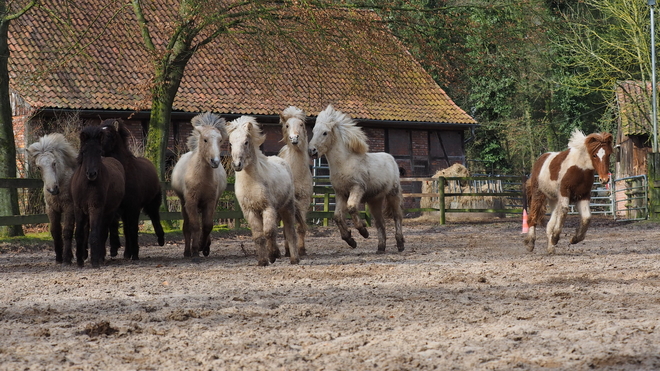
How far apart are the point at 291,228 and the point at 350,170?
6.38 feet

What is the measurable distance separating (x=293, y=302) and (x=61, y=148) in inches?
Answer: 225

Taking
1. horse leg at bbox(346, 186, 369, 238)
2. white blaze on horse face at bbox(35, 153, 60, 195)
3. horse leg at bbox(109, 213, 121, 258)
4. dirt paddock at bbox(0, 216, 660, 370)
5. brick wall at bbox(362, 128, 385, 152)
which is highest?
brick wall at bbox(362, 128, 385, 152)

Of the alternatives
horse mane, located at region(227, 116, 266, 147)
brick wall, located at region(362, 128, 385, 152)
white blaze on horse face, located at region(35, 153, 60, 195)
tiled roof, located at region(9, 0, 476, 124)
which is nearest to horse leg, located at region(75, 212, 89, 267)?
white blaze on horse face, located at region(35, 153, 60, 195)

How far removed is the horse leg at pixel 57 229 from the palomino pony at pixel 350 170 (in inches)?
135

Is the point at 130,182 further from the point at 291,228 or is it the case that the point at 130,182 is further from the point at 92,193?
the point at 291,228

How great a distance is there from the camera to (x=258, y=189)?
10078 mm

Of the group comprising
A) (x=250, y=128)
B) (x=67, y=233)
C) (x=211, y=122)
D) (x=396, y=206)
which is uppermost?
(x=211, y=122)

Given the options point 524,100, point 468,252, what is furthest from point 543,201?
point 524,100

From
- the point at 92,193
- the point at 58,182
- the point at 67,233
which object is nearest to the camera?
the point at 92,193

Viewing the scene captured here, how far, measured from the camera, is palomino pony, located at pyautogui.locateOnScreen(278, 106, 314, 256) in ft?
38.7

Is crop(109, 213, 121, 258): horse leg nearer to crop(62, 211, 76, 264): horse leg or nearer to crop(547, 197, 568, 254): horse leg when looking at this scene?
crop(62, 211, 76, 264): horse leg

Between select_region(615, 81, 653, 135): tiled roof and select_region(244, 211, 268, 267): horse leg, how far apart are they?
24820mm

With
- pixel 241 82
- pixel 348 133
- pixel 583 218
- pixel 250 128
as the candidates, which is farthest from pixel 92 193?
pixel 241 82

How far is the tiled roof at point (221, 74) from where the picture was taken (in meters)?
18.2
